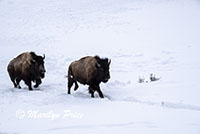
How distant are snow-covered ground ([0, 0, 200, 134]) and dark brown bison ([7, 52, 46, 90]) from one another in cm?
43


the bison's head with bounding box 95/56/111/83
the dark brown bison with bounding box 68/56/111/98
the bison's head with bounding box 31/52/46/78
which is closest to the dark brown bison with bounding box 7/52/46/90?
the bison's head with bounding box 31/52/46/78

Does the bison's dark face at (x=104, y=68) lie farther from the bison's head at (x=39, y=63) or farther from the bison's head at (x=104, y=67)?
the bison's head at (x=39, y=63)

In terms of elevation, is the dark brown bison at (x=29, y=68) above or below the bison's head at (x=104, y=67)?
below

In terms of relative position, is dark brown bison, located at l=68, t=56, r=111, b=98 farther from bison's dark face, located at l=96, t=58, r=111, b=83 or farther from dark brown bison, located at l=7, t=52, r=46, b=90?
dark brown bison, located at l=7, t=52, r=46, b=90

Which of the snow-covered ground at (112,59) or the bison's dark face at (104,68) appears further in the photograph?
the bison's dark face at (104,68)

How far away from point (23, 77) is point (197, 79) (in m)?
5.67

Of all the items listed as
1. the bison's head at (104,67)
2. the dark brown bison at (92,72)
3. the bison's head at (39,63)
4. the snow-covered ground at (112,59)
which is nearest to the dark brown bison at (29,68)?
the bison's head at (39,63)

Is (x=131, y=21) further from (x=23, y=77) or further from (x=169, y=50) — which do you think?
(x=23, y=77)

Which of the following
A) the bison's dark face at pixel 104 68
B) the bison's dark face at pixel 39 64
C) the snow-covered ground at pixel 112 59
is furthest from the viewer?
the bison's dark face at pixel 39 64

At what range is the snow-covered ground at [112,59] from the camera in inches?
233

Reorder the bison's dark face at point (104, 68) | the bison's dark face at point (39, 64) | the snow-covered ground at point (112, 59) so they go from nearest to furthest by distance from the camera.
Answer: the snow-covered ground at point (112, 59) < the bison's dark face at point (104, 68) < the bison's dark face at point (39, 64)

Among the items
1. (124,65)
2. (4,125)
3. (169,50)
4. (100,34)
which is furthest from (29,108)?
(100,34)

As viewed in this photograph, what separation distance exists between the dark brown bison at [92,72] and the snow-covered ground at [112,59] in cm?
42

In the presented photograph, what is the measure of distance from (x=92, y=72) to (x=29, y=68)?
261 cm
